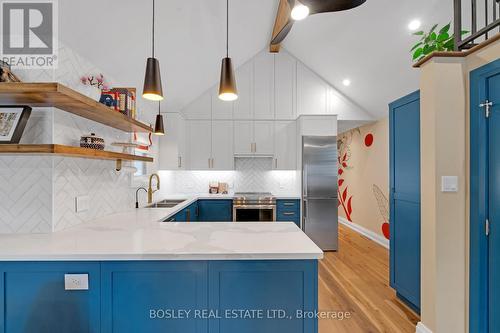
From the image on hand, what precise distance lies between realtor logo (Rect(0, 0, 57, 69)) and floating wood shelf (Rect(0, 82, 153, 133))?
13.3 inches

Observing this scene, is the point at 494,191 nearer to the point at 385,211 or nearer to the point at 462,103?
the point at 462,103

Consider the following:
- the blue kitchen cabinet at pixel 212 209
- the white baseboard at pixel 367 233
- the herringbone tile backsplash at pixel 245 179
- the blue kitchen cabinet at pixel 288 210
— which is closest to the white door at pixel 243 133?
the herringbone tile backsplash at pixel 245 179

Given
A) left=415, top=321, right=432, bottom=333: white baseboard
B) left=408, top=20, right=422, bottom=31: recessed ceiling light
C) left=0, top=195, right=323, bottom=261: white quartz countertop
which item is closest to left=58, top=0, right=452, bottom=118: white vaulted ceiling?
left=408, top=20, right=422, bottom=31: recessed ceiling light

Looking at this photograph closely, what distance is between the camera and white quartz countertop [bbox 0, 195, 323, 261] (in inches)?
53.0

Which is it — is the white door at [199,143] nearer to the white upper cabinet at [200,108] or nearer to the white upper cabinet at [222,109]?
the white upper cabinet at [200,108]

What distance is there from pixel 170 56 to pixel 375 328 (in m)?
3.60

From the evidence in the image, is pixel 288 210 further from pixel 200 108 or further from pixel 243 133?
pixel 200 108

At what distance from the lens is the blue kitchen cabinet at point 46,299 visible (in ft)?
4.47

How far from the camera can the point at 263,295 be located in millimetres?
1422

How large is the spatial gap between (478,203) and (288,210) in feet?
9.16

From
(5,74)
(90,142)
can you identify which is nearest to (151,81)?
(90,142)

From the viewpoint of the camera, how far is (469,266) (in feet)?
5.95

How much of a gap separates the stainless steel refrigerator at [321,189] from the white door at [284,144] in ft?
1.25

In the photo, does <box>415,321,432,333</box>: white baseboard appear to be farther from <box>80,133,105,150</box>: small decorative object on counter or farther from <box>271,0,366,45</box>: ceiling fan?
<box>80,133,105,150</box>: small decorative object on counter
